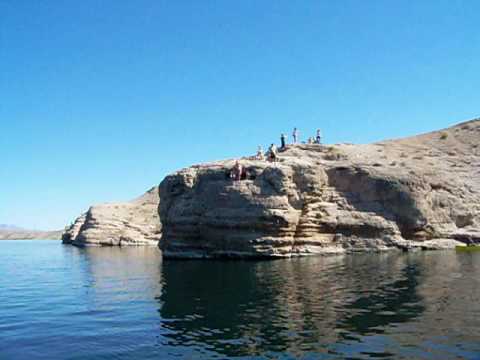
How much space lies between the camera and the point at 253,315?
2069 cm

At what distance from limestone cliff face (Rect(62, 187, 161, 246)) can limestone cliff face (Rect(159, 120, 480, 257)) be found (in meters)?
47.7

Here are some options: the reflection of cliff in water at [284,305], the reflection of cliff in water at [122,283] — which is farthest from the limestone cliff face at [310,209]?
the reflection of cliff in water at [284,305]

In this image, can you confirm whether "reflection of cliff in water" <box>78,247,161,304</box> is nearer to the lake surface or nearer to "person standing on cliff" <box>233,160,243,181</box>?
the lake surface

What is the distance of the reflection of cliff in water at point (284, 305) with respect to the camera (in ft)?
55.5

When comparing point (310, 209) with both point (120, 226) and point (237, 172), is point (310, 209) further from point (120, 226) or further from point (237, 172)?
point (120, 226)

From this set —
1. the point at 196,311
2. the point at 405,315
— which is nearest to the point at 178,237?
the point at 196,311

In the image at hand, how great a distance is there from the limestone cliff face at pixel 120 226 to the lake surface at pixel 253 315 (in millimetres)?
64699

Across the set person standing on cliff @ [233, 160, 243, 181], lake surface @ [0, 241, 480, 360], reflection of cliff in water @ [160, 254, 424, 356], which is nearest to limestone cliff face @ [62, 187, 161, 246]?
person standing on cliff @ [233, 160, 243, 181]

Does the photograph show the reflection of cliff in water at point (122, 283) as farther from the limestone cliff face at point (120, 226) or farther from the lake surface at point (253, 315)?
the limestone cliff face at point (120, 226)

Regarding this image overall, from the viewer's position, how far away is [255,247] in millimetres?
46906

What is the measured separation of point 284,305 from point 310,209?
29199 mm

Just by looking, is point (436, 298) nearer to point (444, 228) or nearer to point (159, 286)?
point (159, 286)

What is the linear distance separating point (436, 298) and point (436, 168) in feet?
158

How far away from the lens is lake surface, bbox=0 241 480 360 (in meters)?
15.6
